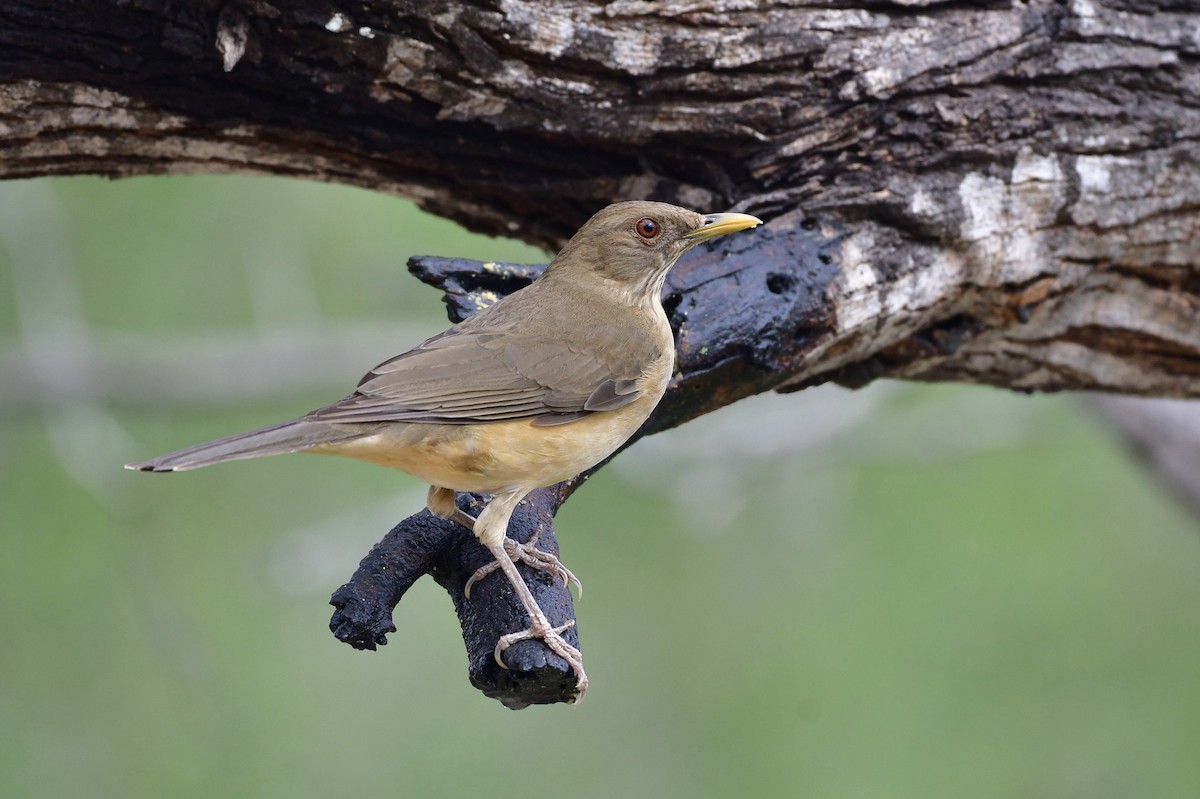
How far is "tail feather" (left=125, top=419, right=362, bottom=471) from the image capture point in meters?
2.95

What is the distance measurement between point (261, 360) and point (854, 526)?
4.08 metres

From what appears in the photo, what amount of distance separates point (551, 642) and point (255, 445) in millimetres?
865

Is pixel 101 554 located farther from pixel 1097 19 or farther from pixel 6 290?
pixel 1097 19

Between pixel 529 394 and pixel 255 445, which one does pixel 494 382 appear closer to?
pixel 529 394

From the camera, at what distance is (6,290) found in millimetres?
7891

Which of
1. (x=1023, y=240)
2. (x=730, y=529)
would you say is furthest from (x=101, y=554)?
(x=1023, y=240)

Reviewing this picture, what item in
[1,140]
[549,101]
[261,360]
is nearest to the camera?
[1,140]

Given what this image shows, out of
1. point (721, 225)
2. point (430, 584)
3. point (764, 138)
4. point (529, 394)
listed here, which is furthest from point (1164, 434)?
point (430, 584)

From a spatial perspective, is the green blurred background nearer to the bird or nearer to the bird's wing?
the bird

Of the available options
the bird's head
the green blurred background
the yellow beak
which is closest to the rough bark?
the yellow beak

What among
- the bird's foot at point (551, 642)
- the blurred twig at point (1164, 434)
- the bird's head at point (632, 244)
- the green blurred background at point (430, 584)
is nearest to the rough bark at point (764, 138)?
the bird's head at point (632, 244)

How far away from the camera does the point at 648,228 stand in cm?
417

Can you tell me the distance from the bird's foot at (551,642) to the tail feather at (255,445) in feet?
2.27

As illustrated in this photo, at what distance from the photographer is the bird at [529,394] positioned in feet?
11.0
